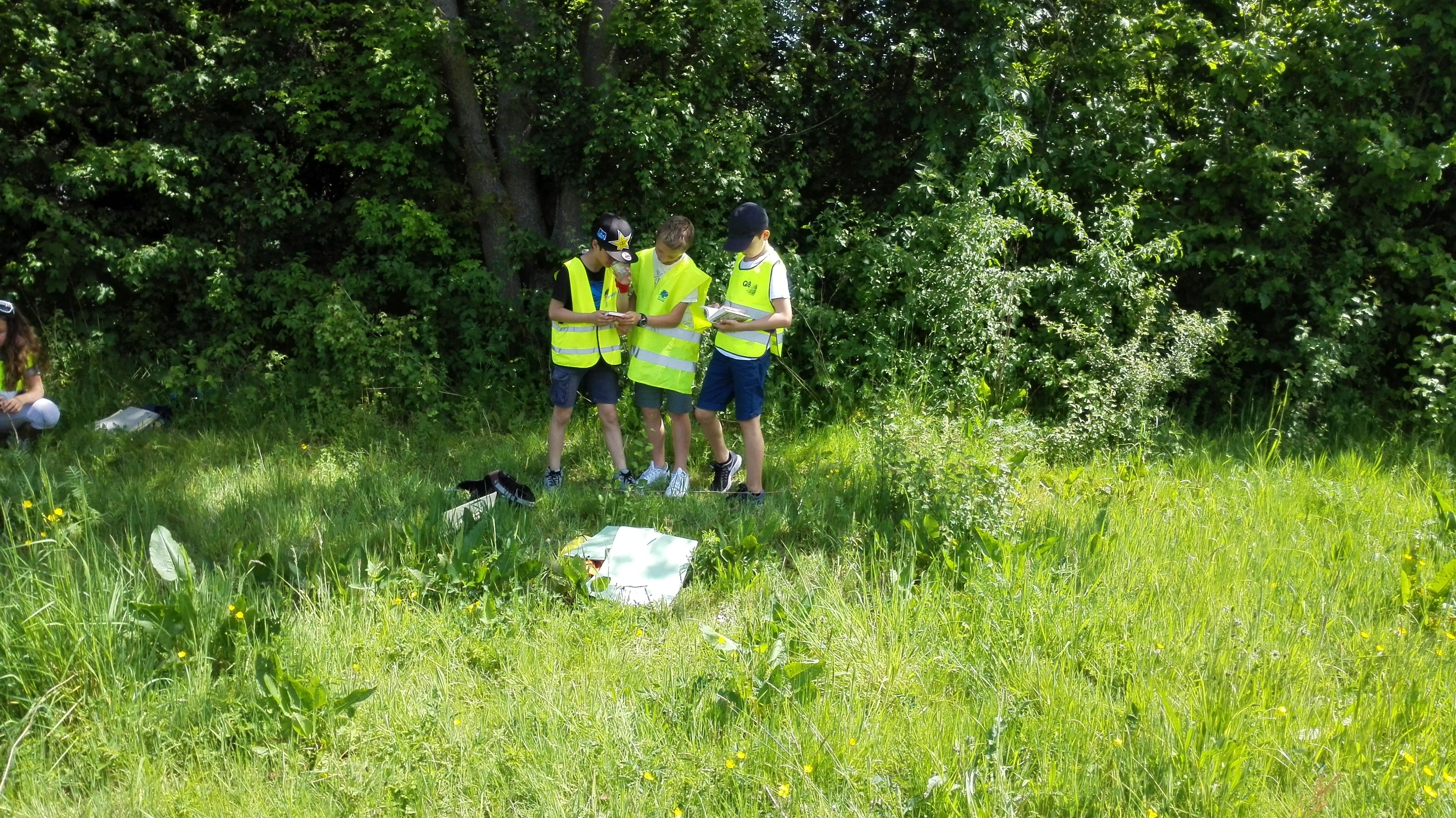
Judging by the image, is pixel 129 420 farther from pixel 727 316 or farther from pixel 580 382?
pixel 727 316

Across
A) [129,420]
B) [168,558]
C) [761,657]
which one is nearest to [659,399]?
[761,657]

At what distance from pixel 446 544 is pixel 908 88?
571cm

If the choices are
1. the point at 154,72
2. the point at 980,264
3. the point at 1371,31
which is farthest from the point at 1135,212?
the point at 154,72

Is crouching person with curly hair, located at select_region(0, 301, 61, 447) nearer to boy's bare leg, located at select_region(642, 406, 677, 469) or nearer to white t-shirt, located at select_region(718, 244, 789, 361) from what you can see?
boy's bare leg, located at select_region(642, 406, 677, 469)

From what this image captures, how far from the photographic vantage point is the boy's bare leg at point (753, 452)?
560cm

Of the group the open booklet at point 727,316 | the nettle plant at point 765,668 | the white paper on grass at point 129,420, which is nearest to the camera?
the nettle plant at point 765,668

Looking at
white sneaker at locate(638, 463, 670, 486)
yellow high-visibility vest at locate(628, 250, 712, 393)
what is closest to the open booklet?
yellow high-visibility vest at locate(628, 250, 712, 393)

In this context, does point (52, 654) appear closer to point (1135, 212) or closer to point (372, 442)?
point (372, 442)

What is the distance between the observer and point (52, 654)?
333 centimetres

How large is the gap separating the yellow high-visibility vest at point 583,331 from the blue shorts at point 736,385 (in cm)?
65

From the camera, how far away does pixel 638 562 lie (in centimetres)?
452

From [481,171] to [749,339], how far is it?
3526 mm

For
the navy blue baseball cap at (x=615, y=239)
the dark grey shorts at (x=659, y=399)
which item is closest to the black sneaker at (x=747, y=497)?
the dark grey shorts at (x=659, y=399)

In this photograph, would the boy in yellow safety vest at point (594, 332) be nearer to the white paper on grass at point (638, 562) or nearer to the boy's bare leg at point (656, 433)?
the boy's bare leg at point (656, 433)
